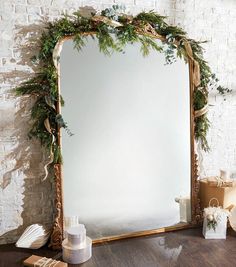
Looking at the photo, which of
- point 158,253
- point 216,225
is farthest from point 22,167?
point 216,225

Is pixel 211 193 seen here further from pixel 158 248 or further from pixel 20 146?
pixel 20 146

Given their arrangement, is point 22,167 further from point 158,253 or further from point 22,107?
point 158,253

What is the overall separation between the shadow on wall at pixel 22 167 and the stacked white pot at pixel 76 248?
11.7 inches

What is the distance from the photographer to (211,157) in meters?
2.14

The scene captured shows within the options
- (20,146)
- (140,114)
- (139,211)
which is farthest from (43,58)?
(139,211)

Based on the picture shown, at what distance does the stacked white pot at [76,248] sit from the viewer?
1.51 metres

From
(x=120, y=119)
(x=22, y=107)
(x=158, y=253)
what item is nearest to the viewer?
(x=158, y=253)

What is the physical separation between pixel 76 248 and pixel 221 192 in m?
1.05

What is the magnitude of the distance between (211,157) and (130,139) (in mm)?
713

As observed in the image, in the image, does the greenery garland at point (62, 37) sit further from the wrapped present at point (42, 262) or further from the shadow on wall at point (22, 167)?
the wrapped present at point (42, 262)

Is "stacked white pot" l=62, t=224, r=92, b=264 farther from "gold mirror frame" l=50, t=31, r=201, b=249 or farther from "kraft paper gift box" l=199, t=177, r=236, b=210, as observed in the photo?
"kraft paper gift box" l=199, t=177, r=236, b=210

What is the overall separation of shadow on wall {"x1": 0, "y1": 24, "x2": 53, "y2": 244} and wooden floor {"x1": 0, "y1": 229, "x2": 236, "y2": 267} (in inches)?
7.1

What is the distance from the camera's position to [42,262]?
57.6 inches

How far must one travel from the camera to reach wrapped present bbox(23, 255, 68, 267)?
1438mm
